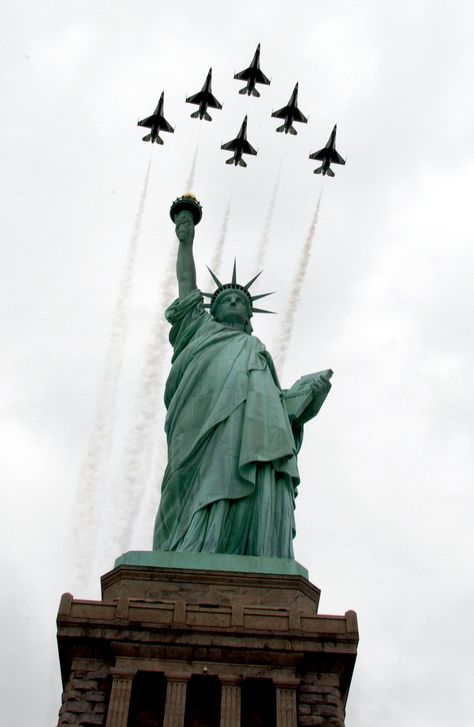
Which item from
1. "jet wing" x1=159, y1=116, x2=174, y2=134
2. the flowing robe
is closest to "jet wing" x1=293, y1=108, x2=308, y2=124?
"jet wing" x1=159, y1=116, x2=174, y2=134

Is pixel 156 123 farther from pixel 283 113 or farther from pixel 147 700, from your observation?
pixel 147 700

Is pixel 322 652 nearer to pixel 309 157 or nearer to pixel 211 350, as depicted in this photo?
pixel 211 350

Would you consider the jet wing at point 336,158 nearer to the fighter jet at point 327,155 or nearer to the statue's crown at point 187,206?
the fighter jet at point 327,155

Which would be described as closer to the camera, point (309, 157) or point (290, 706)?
point (290, 706)

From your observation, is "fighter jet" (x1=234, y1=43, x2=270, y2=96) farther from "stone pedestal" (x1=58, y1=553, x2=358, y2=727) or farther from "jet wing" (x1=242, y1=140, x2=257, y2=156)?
"stone pedestal" (x1=58, y1=553, x2=358, y2=727)

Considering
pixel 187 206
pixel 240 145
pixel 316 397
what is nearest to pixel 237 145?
pixel 240 145

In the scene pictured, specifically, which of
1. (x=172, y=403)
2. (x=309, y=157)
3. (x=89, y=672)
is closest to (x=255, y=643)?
(x=89, y=672)
